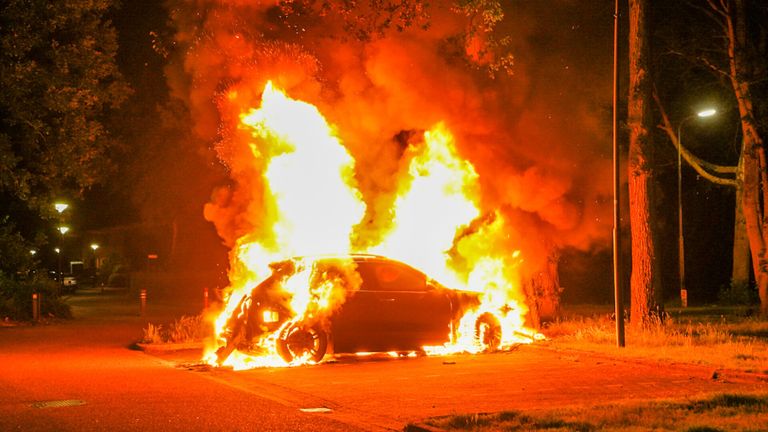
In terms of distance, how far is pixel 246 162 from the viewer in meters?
18.7

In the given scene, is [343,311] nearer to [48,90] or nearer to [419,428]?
[419,428]

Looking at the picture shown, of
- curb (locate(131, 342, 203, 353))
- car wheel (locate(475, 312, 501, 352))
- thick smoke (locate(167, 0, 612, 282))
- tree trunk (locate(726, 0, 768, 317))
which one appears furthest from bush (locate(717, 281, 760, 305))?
curb (locate(131, 342, 203, 353))

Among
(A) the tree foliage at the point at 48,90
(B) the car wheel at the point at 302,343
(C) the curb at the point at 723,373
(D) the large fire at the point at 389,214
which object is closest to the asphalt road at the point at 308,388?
(C) the curb at the point at 723,373

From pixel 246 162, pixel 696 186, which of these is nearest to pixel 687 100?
pixel 696 186

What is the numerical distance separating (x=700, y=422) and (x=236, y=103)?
11.9 meters

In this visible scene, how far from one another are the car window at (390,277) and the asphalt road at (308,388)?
1.30 m

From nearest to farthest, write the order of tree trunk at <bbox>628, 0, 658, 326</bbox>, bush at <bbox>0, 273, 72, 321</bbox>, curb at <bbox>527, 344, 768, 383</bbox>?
curb at <bbox>527, 344, 768, 383</bbox>
tree trunk at <bbox>628, 0, 658, 326</bbox>
bush at <bbox>0, 273, 72, 321</bbox>

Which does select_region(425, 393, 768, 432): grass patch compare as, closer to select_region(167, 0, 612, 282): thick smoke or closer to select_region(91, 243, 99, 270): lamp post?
select_region(167, 0, 612, 282): thick smoke

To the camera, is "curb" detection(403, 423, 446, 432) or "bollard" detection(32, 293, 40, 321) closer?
"curb" detection(403, 423, 446, 432)

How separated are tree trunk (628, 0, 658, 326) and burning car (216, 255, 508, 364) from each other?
5621 mm

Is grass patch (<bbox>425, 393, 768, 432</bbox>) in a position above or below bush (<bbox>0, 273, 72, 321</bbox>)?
below

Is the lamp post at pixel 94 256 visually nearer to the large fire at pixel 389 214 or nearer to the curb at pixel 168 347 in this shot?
the curb at pixel 168 347

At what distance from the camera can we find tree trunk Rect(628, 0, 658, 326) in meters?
20.5

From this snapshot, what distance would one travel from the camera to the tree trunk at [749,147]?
2488cm
